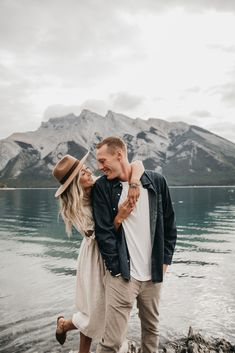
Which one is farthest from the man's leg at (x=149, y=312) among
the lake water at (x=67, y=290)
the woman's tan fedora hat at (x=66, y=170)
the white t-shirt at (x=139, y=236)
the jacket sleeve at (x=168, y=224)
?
the lake water at (x=67, y=290)

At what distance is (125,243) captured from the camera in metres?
5.77

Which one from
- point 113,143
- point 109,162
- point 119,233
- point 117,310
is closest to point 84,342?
point 117,310

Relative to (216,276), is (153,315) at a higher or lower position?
higher

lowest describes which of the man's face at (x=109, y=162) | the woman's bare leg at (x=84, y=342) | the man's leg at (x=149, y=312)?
the woman's bare leg at (x=84, y=342)

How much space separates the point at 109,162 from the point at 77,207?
2.85 ft

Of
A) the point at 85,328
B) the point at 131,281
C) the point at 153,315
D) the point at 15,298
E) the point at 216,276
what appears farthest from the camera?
the point at 216,276

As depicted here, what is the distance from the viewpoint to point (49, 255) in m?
33.6

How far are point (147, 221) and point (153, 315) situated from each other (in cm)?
150

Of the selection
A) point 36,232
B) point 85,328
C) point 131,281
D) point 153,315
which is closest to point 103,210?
point 131,281

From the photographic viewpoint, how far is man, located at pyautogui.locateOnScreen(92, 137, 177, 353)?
222 inches

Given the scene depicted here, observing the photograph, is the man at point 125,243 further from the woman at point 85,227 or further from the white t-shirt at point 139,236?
the woman at point 85,227

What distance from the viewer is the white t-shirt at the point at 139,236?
5.81 m

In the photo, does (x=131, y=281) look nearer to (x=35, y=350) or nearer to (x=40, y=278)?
(x=35, y=350)

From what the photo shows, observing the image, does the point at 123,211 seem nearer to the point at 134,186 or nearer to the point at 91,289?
the point at 134,186
